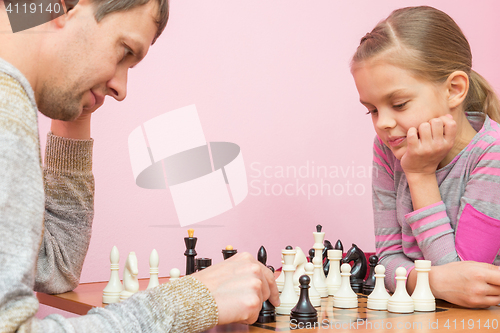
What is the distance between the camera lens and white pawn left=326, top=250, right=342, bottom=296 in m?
1.27

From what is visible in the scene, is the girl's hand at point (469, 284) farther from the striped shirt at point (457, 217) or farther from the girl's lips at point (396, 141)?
the girl's lips at point (396, 141)

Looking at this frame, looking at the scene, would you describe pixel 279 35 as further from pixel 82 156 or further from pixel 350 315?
pixel 350 315

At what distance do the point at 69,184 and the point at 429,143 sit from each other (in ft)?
2.94

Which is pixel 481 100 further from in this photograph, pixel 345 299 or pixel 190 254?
pixel 190 254

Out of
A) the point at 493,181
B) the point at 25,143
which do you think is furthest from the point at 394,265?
the point at 25,143

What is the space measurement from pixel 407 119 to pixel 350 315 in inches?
21.1

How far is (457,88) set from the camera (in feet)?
4.36

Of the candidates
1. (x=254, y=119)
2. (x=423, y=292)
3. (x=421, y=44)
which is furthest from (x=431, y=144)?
(x=254, y=119)

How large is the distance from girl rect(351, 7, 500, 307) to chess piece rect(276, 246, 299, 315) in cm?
30

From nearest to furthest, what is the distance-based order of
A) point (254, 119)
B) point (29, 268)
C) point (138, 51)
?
point (29, 268) → point (138, 51) → point (254, 119)

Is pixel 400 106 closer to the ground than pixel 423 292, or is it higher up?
higher up

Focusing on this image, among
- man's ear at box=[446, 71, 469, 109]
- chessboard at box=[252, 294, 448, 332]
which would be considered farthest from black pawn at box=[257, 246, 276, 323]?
man's ear at box=[446, 71, 469, 109]

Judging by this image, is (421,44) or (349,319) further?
A: (421,44)

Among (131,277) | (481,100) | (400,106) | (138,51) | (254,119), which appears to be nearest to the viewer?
(138,51)
